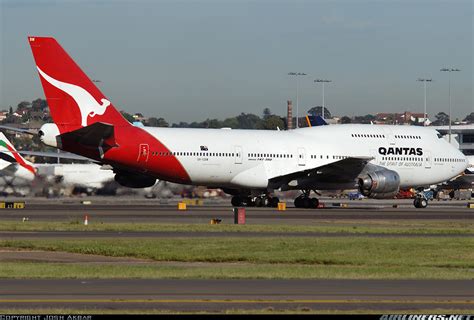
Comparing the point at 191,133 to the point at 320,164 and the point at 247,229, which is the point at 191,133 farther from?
the point at 247,229

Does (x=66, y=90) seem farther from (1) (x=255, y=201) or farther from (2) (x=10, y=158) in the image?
(2) (x=10, y=158)

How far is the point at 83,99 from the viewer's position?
57.3 metres

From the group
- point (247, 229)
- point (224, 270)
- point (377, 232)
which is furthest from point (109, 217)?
point (224, 270)

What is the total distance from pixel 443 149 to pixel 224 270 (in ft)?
153

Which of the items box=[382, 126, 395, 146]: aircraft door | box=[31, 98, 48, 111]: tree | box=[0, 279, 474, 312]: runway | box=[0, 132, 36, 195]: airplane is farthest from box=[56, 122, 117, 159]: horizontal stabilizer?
box=[31, 98, 48, 111]: tree

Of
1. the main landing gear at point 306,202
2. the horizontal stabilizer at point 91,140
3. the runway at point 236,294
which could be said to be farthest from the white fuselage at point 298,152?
the runway at point 236,294

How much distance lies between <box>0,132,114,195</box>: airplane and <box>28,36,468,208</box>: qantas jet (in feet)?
19.3

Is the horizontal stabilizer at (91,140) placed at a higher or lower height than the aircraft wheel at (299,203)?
higher

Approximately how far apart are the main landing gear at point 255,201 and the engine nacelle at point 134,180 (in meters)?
5.37

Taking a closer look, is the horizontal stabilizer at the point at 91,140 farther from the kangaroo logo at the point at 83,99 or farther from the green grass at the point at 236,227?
the green grass at the point at 236,227

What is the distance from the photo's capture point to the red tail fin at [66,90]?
184 ft

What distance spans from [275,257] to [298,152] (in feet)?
120

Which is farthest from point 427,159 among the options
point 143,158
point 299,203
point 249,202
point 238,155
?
point 143,158

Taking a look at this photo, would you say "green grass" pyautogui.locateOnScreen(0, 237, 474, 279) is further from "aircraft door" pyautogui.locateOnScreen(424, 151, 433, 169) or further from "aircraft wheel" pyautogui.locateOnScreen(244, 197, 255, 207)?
"aircraft door" pyautogui.locateOnScreen(424, 151, 433, 169)
